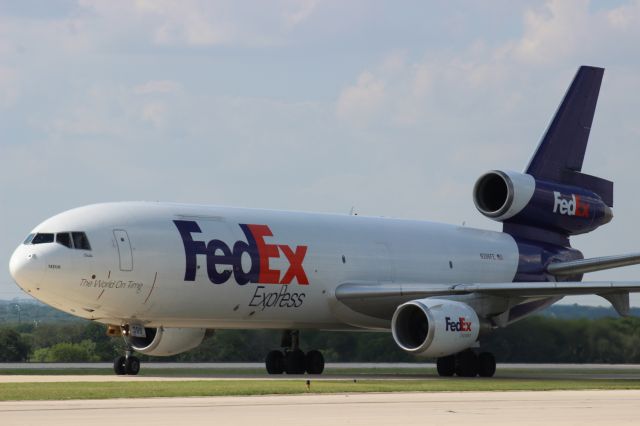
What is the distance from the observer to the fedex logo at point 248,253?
94.0 ft

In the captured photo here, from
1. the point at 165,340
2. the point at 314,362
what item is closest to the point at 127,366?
the point at 165,340

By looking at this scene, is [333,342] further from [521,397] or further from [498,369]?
[521,397]

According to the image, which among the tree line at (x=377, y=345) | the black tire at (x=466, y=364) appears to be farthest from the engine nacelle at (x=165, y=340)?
the tree line at (x=377, y=345)

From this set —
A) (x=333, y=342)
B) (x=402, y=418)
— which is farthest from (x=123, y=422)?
(x=333, y=342)

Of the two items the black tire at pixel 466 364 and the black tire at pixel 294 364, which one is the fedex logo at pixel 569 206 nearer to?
the black tire at pixel 466 364

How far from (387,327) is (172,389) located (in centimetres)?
1251

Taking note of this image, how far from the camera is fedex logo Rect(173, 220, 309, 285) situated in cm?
2866

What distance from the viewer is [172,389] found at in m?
21.5

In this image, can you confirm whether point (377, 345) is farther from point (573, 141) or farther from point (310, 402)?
point (310, 402)

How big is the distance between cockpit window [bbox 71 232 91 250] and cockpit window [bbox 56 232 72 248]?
100mm

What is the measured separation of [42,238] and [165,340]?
414 centimetres

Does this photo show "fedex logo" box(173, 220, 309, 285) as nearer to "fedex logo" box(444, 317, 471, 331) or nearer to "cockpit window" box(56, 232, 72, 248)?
"cockpit window" box(56, 232, 72, 248)

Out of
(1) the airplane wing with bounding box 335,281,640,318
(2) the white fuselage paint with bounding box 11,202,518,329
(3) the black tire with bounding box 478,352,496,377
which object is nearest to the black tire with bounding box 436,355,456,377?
(3) the black tire with bounding box 478,352,496,377

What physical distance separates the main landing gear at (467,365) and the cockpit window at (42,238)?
9025mm
